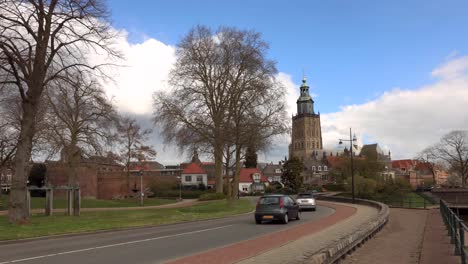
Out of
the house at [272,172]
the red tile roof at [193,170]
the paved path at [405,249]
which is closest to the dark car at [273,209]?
the paved path at [405,249]

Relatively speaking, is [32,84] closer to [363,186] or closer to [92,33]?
[92,33]

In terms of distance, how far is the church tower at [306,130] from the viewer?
16988 centimetres

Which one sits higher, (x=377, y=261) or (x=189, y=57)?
(x=189, y=57)

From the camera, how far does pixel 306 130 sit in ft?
580

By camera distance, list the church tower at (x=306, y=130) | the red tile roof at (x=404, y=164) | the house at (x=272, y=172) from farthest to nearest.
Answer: the red tile roof at (x=404, y=164) → the church tower at (x=306, y=130) → the house at (x=272, y=172)

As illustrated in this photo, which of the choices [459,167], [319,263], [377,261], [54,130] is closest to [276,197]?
[377,261]

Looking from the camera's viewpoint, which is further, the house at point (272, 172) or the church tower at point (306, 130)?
the church tower at point (306, 130)

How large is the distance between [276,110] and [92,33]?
984 inches

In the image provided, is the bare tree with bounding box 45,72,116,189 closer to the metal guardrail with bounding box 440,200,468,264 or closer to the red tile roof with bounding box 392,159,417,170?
the metal guardrail with bounding box 440,200,468,264

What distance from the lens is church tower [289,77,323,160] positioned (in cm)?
16988

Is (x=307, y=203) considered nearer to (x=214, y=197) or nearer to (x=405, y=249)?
(x=214, y=197)

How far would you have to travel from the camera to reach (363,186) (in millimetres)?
70875

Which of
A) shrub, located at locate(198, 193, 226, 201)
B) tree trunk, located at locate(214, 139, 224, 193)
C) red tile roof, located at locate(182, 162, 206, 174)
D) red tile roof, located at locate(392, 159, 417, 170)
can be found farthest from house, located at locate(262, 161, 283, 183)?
tree trunk, located at locate(214, 139, 224, 193)

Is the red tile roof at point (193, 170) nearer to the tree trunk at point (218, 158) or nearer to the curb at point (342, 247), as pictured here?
the tree trunk at point (218, 158)
